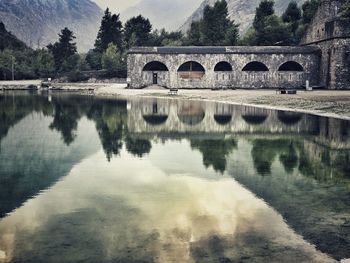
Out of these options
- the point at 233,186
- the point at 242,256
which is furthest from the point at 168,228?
the point at 233,186

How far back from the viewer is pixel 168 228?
9695 mm

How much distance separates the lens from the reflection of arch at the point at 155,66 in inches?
2586

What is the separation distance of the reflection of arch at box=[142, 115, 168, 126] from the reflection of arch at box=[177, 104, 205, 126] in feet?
3.92

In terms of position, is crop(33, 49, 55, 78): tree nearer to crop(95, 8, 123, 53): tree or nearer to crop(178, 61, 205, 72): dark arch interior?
crop(95, 8, 123, 53): tree

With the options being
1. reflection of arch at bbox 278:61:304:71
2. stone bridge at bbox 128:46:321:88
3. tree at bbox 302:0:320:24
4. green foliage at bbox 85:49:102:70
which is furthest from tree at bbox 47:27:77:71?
reflection of arch at bbox 278:61:304:71

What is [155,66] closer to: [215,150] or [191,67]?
[191,67]

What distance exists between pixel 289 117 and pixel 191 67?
3513 centimetres

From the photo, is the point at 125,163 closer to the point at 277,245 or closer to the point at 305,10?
the point at 277,245

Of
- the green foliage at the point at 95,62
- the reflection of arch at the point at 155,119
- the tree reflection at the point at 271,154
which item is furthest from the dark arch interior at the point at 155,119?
the green foliage at the point at 95,62

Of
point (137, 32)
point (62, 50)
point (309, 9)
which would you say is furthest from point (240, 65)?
point (62, 50)

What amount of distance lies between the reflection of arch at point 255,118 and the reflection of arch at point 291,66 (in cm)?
3302

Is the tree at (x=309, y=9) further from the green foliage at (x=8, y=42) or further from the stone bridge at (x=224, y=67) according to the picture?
the green foliage at (x=8, y=42)

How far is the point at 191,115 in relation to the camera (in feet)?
108

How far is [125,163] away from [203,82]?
48.8 m
